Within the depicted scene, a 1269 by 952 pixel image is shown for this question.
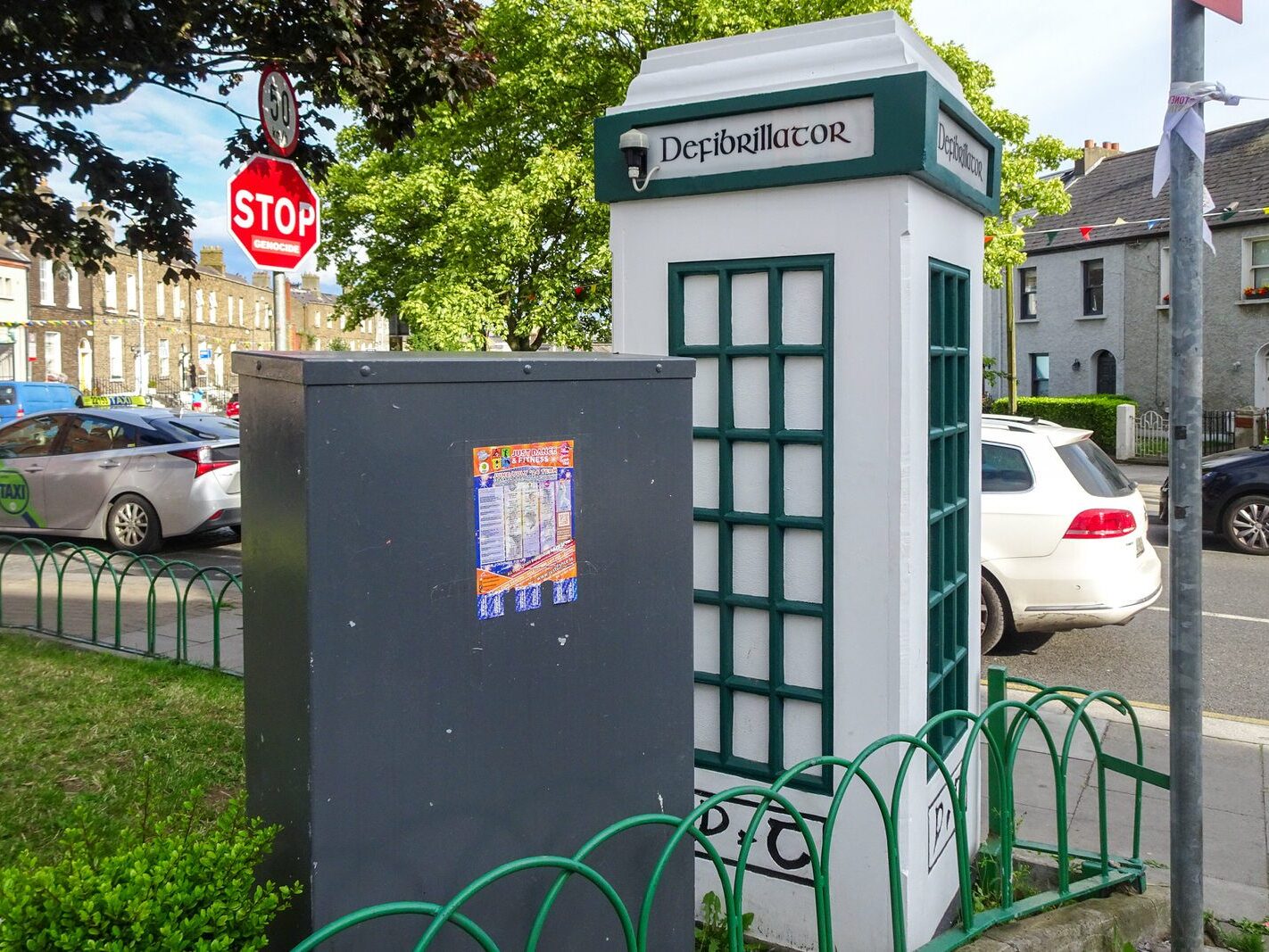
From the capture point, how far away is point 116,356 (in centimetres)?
5706

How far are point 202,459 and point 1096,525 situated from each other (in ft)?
28.8

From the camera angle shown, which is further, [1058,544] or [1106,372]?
[1106,372]

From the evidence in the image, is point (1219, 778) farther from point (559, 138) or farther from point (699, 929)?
point (559, 138)

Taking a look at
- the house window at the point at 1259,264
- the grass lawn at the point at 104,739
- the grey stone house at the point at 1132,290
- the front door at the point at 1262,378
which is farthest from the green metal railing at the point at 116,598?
the house window at the point at 1259,264

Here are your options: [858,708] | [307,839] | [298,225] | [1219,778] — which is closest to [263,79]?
[298,225]

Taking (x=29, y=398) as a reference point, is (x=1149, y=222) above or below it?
above

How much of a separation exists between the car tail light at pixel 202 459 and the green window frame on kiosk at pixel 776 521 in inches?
364

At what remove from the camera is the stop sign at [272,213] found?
19.6 feet

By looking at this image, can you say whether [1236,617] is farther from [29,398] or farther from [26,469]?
[29,398]

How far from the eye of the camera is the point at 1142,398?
31.2 m

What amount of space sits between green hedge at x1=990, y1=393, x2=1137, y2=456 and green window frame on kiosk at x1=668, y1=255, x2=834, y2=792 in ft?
79.5

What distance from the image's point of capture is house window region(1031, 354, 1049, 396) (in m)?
35.2

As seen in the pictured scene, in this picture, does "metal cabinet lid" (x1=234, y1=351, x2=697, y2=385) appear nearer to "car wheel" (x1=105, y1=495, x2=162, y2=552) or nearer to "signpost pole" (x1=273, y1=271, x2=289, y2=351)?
"signpost pole" (x1=273, y1=271, x2=289, y2=351)

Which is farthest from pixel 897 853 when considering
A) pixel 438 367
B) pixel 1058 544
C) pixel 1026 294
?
pixel 1026 294
